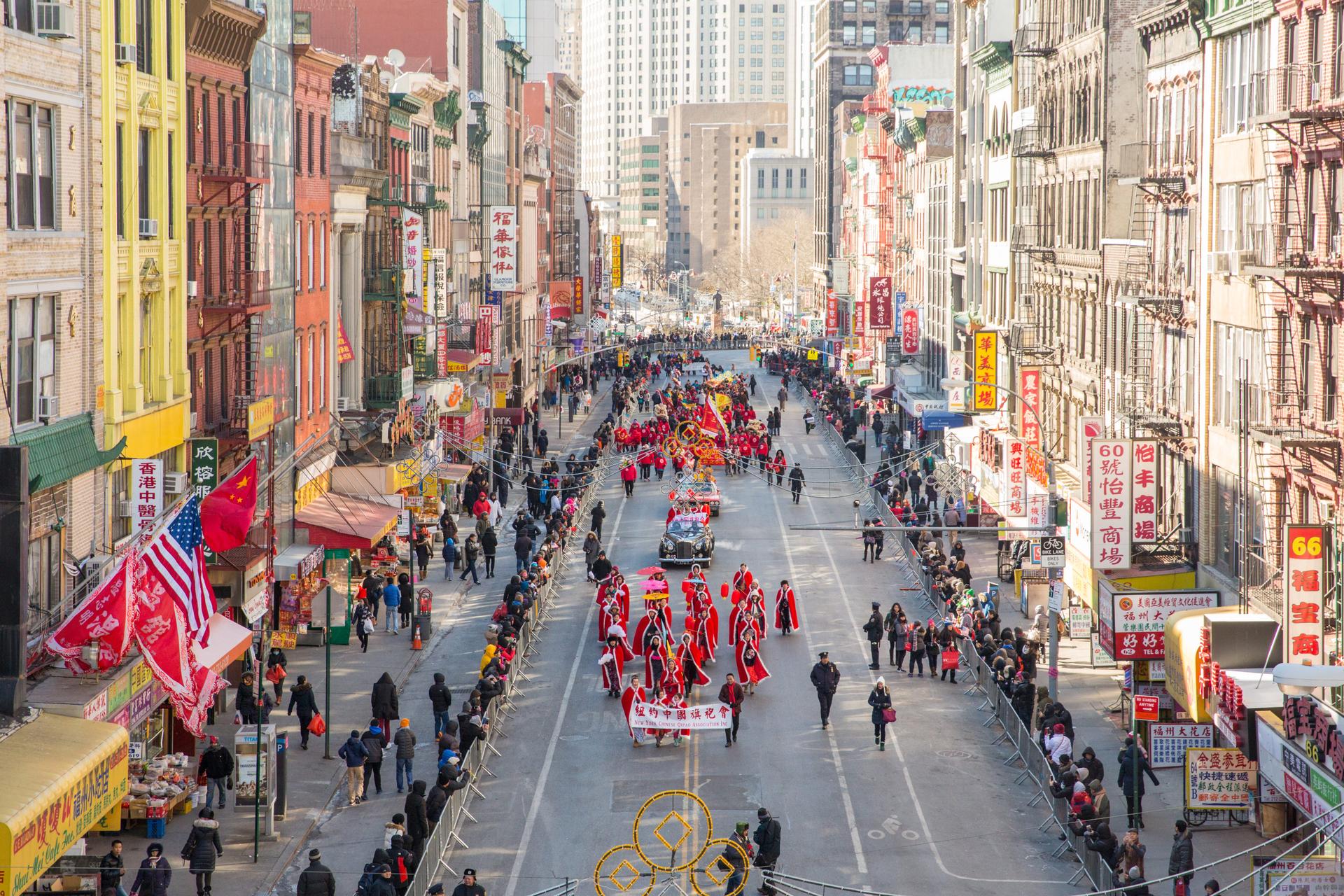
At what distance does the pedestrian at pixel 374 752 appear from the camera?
30.6 m

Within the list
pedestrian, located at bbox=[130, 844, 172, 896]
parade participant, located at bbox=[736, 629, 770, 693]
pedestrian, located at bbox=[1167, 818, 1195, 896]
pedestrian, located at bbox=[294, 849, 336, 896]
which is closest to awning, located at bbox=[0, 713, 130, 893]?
pedestrian, located at bbox=[130, 844, 172, 896]

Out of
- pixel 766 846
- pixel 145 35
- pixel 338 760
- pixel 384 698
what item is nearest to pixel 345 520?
pixel 384 698

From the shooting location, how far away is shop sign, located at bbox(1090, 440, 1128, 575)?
3538 cm

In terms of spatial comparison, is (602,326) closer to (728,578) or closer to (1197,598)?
(728,578)

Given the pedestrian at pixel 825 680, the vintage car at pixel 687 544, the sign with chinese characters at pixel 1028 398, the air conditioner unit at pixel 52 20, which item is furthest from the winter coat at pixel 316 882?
the sign with chinese characters at pixel 1028 398

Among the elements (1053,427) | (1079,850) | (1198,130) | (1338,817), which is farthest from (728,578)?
(1338,817)

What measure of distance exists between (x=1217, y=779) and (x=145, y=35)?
22.2 m

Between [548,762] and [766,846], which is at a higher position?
[766,846]

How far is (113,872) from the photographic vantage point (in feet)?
76.3

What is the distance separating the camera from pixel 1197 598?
3278 cm

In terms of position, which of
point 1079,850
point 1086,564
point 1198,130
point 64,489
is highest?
point 1198,130

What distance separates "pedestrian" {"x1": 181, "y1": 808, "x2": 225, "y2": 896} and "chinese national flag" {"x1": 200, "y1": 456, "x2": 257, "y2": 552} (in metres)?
6.48

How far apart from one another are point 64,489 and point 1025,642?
66.4 ft

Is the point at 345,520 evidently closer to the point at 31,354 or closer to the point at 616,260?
the point at 31,354
